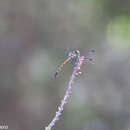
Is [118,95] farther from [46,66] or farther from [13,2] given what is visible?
[13,2]

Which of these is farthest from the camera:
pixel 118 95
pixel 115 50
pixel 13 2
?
pixel 118 95

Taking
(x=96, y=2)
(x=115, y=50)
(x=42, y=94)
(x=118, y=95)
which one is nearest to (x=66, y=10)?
(x=96, y=2)

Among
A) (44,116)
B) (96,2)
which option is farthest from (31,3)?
(44,116)

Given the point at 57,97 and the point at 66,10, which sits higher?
the point at 66,10

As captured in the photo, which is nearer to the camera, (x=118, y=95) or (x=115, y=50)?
(x=115, y=50)

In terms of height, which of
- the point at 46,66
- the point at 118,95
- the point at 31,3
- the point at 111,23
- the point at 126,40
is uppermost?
the point at 31,3

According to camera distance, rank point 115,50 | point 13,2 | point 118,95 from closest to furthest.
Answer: point 13,2, point 115,50, point 118,95
